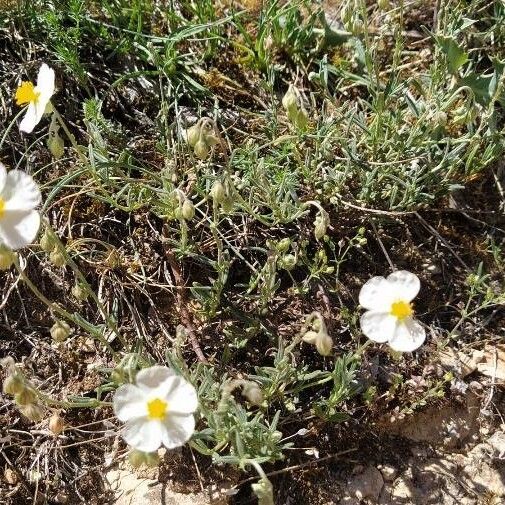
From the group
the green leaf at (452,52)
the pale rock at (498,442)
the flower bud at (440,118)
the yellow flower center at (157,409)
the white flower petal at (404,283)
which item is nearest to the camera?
the yellow flower center at (157,409)

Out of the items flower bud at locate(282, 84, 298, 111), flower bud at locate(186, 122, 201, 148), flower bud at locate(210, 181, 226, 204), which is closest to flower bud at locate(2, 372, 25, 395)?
flower bud at locate(210, 181, 226, 204)

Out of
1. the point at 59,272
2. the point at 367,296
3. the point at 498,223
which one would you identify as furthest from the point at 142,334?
the point at 498,223

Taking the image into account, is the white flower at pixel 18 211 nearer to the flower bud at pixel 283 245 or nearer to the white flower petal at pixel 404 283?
the flower bud at pixel 283 245

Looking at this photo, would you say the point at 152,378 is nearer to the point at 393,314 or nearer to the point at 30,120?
the point at 393,314

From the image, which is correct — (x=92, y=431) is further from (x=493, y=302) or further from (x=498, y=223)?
(x=498, y=223)

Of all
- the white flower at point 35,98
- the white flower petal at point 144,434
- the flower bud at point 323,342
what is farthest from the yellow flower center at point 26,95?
the flower bud at point 323,342

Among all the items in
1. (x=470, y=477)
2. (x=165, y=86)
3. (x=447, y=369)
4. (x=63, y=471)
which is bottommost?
(x=470, y=477)

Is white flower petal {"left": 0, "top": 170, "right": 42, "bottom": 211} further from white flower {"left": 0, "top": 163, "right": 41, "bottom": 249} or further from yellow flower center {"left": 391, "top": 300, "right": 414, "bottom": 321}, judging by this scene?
yellow flower center {"left": 391, "top": 300, "right": 414, "bottom": 321}
